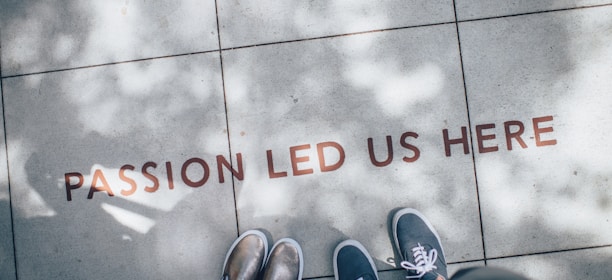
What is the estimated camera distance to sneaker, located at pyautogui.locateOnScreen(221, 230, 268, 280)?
2283 mm

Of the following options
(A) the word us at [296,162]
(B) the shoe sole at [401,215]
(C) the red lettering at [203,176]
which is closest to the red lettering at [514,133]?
(A) the word us at [296,162]

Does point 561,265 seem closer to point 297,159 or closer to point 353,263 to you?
point 353,263

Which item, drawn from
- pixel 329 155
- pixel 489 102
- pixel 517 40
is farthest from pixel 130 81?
pixel 517 40

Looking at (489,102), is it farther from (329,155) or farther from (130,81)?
(130,81)

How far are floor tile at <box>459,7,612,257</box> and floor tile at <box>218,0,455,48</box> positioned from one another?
0.28 m

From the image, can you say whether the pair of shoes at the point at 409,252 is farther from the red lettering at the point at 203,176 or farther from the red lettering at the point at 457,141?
the red lettering at the point at 203,176

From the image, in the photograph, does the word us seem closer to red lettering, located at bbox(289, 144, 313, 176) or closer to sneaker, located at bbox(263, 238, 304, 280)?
red lettering, located at bbox(289, 144, 313, 176)

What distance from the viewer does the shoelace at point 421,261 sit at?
7.42 feet

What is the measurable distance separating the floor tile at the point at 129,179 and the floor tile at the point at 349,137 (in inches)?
7.8

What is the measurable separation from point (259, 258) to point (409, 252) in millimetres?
937

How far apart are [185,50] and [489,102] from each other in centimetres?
197

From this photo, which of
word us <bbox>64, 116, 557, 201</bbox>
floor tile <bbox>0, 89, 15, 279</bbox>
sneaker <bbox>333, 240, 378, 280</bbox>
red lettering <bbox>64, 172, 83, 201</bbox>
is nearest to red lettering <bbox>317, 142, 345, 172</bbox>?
word us <bbox>64, 116, 557, 201</bbox>

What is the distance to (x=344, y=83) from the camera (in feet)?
7.75

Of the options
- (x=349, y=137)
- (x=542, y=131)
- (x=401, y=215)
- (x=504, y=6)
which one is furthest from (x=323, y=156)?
(x=504, y=6)
